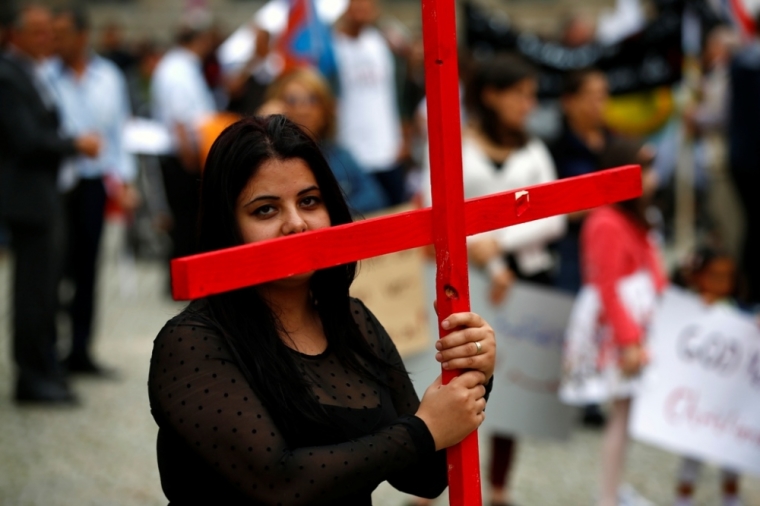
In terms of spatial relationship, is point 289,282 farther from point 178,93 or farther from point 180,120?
point 178,93

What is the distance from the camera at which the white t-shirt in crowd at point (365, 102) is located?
6.67 meters

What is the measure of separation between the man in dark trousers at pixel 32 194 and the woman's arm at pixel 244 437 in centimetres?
413

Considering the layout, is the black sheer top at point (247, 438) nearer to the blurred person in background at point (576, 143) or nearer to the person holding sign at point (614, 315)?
the person holding sign at point (614, 315)

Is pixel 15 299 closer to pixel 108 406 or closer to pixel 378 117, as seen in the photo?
pixel 108 406

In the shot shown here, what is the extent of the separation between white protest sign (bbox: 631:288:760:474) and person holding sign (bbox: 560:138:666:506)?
114 mm

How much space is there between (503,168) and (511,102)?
0.29 meters

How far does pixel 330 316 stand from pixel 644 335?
270 cm

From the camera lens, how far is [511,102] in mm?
4512

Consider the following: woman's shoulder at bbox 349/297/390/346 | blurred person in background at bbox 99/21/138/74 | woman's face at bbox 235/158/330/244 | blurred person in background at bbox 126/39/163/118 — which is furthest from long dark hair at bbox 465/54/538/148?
blurred person in background at bbox 99/21/138/74

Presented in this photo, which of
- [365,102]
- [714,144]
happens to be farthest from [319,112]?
[714,144]

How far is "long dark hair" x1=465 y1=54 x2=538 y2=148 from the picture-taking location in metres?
4.52

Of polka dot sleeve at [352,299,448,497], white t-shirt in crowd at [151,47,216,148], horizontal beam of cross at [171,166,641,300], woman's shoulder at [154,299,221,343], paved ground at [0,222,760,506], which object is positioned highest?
white t-shirt in crowd at [151,47,216,148]

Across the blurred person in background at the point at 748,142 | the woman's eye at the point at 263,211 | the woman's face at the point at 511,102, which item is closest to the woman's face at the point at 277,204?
the woman's eye at the point at 263,211

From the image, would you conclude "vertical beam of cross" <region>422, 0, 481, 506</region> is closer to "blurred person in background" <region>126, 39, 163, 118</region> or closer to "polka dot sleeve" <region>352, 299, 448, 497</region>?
"polka dot sleeve" <region>352, 299, 448, 497</region>
